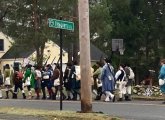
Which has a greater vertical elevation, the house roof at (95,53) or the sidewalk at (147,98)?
the house roof at (95,53)

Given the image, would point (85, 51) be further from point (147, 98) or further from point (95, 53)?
point (95, 53)

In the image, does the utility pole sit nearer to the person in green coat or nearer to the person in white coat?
the person in white coat

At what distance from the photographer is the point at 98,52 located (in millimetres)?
74812

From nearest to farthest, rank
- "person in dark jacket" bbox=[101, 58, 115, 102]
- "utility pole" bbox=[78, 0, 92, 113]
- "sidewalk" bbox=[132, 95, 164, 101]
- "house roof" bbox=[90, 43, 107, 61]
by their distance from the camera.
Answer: "utility pole" bbox=[78, 0, 92, 113], "person in dark jacket" bbox=[101, 58, 115, 102], "sidewalk" bbox=[132, 95, 164, 101], "house roof" bbox=[90, 43, 107, 61]

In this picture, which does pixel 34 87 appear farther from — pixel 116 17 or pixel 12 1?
pixel 116 17

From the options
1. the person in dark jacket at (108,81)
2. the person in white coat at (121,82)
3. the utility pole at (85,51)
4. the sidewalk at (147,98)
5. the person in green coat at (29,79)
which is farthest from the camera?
the person in green coat at (29,79)

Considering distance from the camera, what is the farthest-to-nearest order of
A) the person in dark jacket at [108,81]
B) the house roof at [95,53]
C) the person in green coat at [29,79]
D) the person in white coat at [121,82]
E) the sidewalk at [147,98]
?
the house roof at [95,53] < the person in green coat at [29,79] < the sidewalk at [147,98] < the person in white coat at [121,82] < the person in dark jacket at [108,81]

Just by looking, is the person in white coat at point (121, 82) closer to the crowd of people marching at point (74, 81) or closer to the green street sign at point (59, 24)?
the crowd of people marching at point (74, 81)

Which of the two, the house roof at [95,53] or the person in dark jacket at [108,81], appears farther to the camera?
the house roof at [95,53]

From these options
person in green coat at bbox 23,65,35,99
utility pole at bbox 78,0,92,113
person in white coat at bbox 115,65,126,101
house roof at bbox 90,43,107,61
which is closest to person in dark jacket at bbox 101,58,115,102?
person in white coat at bbox 115,65,126,101

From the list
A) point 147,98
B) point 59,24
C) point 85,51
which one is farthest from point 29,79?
point 85,51

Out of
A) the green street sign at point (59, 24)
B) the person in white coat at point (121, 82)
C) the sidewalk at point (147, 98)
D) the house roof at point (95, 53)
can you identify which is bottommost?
the sidewalk at point (147, 98)

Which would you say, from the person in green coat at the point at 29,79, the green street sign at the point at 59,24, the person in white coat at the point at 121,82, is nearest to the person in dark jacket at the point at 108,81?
the person in white coat at the point at 121,82

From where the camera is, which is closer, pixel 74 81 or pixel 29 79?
pixel 74 81
